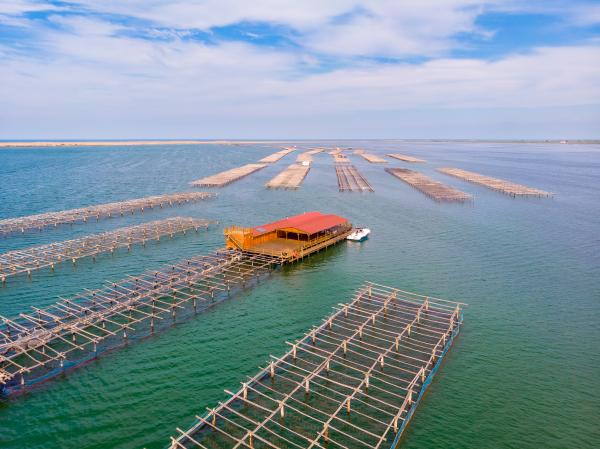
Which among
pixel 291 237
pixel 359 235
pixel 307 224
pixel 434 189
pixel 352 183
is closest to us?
pixel 291 237

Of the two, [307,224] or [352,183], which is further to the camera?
[352,183]

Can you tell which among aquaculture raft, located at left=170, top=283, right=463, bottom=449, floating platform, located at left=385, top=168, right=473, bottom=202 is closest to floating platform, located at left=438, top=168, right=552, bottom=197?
floating platform, located at left=385, top=168, right=473, bottom=202

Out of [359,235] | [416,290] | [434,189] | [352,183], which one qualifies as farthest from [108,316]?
[352,183]

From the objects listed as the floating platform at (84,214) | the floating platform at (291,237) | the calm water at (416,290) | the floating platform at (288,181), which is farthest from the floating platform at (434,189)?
the floating platform at (84,214)

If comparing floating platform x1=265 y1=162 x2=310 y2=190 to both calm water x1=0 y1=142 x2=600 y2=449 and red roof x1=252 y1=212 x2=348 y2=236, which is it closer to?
calm water x1=0 y1=142 x2=600 y2=449

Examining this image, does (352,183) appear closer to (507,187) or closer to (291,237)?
(507,187)

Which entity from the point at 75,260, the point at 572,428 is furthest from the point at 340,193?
the point at 572,428

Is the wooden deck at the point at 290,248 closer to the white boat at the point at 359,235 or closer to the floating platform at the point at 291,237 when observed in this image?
the floating platform at the point at 291,237
